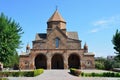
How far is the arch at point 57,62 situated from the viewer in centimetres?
7281

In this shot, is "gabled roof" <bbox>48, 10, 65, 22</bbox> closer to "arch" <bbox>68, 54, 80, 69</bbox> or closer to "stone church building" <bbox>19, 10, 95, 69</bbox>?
"stone church building" <bbox>19, 10, 95, 69</bbox>

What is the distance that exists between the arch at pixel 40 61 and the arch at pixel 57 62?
234cm

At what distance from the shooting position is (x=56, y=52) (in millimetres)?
70312

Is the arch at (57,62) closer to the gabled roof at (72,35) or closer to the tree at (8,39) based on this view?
the gabled roof at (72,35)

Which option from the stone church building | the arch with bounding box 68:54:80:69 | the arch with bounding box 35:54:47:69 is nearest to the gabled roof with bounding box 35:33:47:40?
the stone church building

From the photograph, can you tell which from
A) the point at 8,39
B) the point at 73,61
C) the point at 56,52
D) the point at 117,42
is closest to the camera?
the point at 8,39

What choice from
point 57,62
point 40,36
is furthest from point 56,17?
point 57,62

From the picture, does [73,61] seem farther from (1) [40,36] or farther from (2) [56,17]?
(2) [56,17]

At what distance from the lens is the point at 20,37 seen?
42.4 m

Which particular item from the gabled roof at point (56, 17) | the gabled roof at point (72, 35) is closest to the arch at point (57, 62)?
the gabled roof at point (72, 35)

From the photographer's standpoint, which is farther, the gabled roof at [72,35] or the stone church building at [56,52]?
the gabled roof at [72,35]

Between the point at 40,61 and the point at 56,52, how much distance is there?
5.26 metres

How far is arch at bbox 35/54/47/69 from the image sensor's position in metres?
71.8

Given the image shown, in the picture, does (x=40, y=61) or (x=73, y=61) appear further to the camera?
(x=73, y=61)
